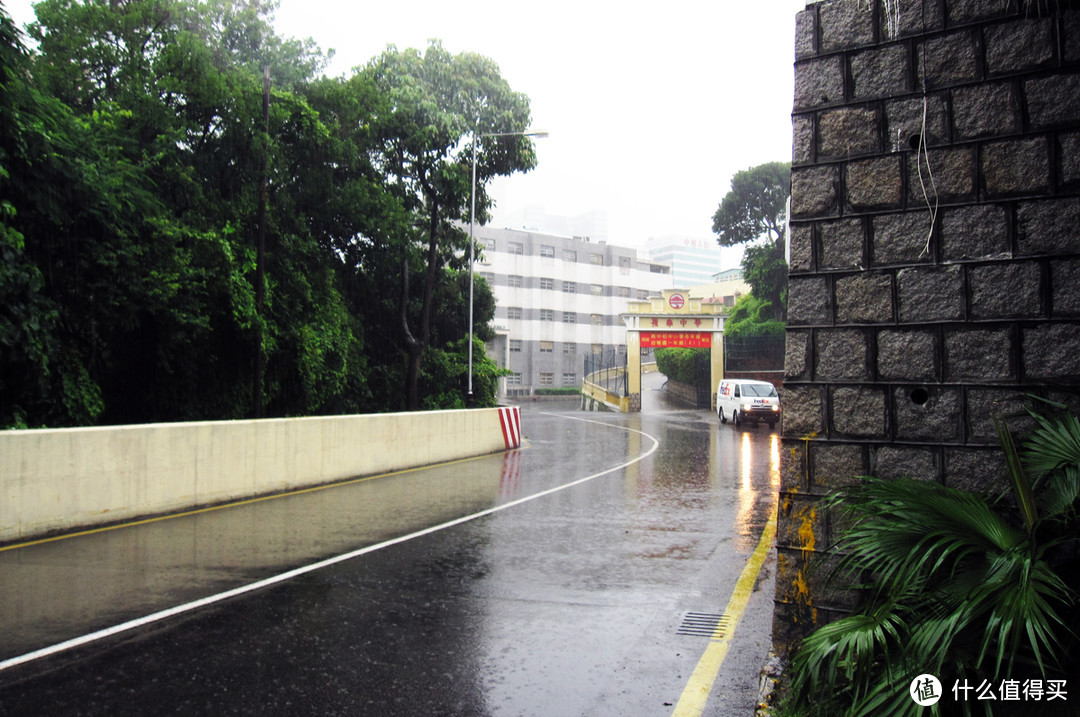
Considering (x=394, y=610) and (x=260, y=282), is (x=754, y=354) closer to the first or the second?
(x=260, y=282)

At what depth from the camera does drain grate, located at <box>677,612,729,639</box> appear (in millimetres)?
5328

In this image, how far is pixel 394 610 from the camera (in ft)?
18.9

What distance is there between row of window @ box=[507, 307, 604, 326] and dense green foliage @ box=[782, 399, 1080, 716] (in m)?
69.6

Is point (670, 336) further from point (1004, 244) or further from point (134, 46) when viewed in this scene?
point (1004, 244)

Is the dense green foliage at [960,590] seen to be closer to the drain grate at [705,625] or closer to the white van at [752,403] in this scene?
the drain grate at [705,625]

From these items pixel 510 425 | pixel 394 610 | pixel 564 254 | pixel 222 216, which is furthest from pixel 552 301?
pixel 394 610

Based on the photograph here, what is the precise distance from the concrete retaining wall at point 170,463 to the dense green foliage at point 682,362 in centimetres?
4118

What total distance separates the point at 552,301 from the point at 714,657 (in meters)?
70.1

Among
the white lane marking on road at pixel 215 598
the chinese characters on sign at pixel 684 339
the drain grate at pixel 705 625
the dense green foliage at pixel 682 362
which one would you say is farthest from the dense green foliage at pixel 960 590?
the dense green foliage at pixel 682 362

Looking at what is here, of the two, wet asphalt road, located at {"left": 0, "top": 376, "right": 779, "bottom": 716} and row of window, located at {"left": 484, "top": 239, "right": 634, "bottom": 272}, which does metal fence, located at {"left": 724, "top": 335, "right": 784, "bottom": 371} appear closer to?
row of window, located at {"left": 484, "top": 239, "right": 634, "bottom": 272}

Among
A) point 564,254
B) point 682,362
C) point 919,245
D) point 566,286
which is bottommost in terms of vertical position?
point 919,245

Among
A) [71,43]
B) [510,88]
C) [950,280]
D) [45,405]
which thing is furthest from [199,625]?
[510,88]

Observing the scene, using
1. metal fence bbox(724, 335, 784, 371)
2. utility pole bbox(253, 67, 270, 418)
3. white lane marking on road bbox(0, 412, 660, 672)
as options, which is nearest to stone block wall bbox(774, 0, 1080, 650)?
white lane marking on road bbox(0, 412, 660, 672)

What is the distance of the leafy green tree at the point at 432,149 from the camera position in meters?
26.3
